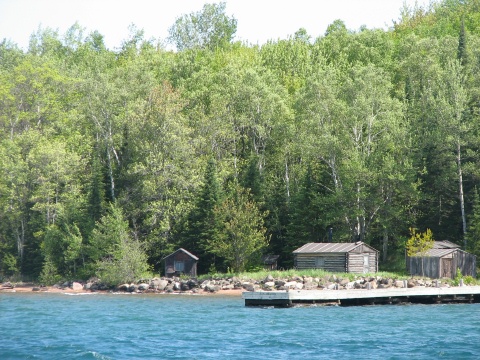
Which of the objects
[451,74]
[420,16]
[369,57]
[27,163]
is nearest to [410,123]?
[451,74]

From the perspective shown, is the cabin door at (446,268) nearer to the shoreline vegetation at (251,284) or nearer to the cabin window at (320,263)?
the shoreline vegetation at (251,284)

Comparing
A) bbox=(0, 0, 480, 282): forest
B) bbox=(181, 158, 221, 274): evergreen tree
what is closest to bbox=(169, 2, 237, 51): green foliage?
bbox=(0, 0, 480, 282): forest

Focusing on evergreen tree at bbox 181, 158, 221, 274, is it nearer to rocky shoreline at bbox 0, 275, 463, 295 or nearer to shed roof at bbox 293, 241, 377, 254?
rocky shoreline at bbox 0, 275, 463, 295

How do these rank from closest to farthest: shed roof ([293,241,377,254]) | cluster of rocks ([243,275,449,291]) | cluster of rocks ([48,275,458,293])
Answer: cluster of rocks ([243,275,449,291]) < cluster of rocks ([48,275,458,293]) < shed roof ([293,241,377,254])

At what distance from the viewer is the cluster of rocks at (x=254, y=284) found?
55.9 metres

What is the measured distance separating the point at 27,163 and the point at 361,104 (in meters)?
33.8

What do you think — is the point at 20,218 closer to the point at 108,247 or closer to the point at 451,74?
the point at 108,247

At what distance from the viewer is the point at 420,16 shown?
128500 millimetres

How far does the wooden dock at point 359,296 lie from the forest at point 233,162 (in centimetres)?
1211

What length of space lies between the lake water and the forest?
17.1 metres

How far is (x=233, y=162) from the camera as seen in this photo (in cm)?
8000

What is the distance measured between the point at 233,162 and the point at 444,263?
27411mm

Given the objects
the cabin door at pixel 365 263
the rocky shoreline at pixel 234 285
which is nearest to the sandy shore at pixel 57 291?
A: the rocky shoreline at pixel 234 285

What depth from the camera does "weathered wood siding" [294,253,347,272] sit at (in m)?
61.5
